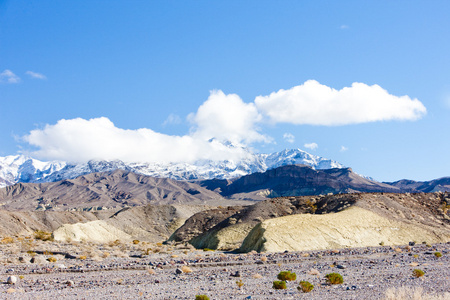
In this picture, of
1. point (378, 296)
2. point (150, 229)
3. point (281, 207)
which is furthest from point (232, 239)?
point (150, 229)

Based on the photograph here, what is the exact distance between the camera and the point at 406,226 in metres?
51.4

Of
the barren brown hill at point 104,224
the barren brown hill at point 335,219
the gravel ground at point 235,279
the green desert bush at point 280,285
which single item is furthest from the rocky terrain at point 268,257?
the barren brown hill at point 104,224

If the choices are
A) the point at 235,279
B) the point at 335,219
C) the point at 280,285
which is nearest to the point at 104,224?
the point at 335,219

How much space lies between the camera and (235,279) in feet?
77.8

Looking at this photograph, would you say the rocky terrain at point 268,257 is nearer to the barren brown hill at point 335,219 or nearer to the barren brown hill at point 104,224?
the barren brown hill at point 335,219

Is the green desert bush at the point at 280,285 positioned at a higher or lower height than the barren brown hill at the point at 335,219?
lower

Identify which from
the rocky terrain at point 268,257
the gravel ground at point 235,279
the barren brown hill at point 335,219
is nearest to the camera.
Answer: the gravel ground at point 235,279

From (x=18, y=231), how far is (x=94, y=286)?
86.6 m

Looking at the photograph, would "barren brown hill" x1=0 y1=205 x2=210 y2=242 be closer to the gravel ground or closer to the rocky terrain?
the rocky terrain

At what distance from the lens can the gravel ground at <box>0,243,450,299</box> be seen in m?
18.3

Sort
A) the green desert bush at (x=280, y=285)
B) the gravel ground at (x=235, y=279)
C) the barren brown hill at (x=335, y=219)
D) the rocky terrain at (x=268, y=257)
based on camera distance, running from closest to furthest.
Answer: the gravel ground at (x=235, y=279), the green desert bush at (x=280, y=285), the rocky terrain at (x=268, y=257), the barren brown hill at (x=335, y=219)

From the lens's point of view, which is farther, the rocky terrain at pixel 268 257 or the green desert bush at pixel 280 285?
the rocky terrain at pixel 268 257

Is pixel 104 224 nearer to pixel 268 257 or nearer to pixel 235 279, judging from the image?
pixel 268 257

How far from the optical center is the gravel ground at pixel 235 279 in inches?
719
